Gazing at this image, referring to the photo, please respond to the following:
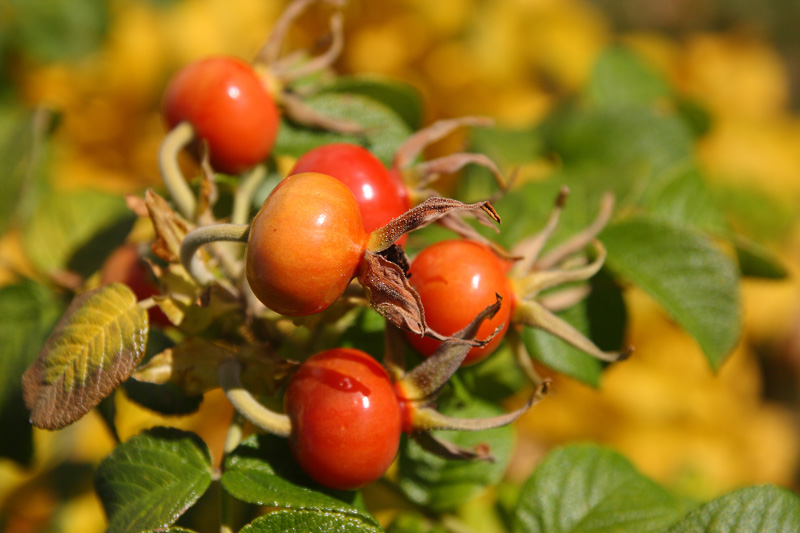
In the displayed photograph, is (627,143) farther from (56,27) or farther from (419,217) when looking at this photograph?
(56,27)

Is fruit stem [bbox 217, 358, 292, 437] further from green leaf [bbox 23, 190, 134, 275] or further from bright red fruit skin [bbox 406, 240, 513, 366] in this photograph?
green leaf [bbox 23, 190, 134, 275]

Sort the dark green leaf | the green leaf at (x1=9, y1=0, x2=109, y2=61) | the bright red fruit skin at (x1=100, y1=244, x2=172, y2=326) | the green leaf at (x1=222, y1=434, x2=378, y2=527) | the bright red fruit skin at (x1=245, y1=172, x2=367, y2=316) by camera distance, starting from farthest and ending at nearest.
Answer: the green leaf at (x1=9, y1=0, x2=109, y2=61) → the dark green leaf → the bright red fruit skin at (x1=100, y1=244, x2=172, y2=326) → the green leaf at (x1=222, y1=434, x2=378, y2=527) → the bright red fruit skin at (x1=245, y1=172, x2=367, y2=316)

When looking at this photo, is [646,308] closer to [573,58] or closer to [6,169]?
[573,58]

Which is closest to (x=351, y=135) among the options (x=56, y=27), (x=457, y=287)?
(x=457, y=287)

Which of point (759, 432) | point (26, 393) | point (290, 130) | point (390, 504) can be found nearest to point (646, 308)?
point (759, 432)

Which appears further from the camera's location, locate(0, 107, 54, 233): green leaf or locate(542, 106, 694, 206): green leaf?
locate(542, 106, 694, 206): green leaf

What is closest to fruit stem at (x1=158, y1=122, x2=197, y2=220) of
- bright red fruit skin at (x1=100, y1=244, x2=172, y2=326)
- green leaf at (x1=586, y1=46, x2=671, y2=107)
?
bright red fruit skin at (x1=100, y1=244, x2=172, y2=326)

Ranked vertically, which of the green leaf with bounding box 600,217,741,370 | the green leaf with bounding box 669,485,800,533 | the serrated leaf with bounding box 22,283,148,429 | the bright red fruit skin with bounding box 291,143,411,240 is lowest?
the green leaf with bounding box 669,485,800,533

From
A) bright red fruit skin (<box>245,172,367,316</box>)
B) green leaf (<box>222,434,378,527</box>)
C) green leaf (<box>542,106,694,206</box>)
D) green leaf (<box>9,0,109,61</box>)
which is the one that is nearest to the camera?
bright red fruit skin (<box>245,172,367,316</box>)

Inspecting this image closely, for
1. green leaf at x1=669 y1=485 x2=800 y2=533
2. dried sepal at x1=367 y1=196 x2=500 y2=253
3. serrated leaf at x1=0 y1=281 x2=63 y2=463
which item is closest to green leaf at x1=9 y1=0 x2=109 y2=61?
serrated leaf at x1=0 y1=281 x2=63 y2=463

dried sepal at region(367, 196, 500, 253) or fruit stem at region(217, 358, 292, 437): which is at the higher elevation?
dried sepal at region(367, 196, 500, 253)
